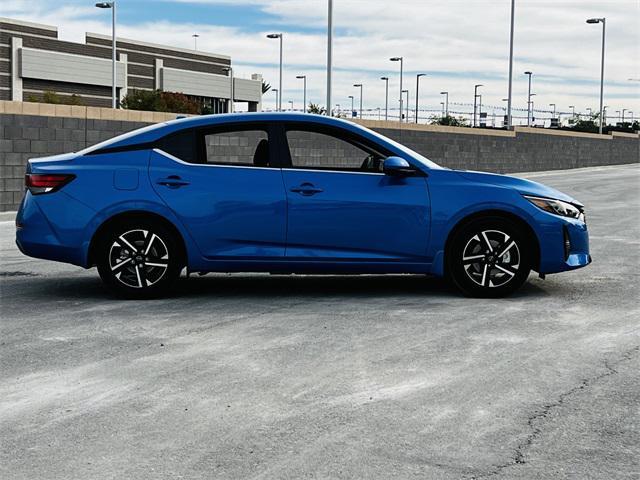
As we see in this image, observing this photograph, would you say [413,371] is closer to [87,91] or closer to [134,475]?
[134,475]

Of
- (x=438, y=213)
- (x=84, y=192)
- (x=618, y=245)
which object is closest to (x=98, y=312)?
(x=84, y=192)

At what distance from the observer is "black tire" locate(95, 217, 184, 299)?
27.3 feet

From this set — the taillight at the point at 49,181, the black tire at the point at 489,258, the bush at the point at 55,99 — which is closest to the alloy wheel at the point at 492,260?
the black tire at the point at 489,258

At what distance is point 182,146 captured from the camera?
27.9 feet

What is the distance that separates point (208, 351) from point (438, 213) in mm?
2828

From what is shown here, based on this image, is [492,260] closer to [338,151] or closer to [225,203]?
[338,151]

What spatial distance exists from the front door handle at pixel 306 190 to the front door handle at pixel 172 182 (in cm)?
93

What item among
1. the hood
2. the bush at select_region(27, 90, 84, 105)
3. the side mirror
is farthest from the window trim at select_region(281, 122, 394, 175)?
the bush at select_region(27, 90, 84, 105)

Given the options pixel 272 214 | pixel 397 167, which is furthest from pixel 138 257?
pixel 397 167

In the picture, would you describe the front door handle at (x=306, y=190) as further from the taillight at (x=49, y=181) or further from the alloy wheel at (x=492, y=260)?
the taillight at (x=49, y=181)

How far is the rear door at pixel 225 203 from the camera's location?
27.3ft

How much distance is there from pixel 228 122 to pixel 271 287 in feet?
5.37

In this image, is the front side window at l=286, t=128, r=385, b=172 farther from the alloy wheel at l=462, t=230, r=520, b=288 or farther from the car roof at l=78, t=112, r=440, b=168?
the alloy wheel at l=462, t=230, r=520, b=288

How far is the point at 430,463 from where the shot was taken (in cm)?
423
